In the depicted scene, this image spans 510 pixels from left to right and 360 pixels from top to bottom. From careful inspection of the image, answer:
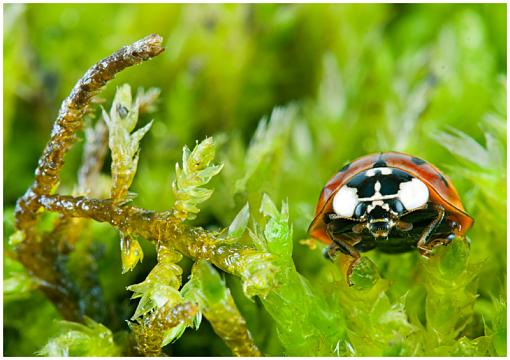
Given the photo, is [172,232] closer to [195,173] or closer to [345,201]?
[195,173]

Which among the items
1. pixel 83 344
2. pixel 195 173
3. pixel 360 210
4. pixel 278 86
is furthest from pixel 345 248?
pixel 278 86

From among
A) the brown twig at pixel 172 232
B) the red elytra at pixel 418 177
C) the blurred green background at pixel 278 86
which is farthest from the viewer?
the blurred green background at pixel 278 86

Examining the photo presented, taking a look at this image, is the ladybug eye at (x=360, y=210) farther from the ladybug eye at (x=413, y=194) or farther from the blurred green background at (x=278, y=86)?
the blurred green background at (x=278, y=86)

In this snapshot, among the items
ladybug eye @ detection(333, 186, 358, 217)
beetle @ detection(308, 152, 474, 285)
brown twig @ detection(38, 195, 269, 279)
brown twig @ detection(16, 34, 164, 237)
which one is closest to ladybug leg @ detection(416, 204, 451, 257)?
beetle @ detection(308, 152, 474, 285)

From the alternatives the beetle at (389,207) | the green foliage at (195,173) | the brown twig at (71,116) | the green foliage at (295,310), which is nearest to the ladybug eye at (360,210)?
the beetle at (389,207)

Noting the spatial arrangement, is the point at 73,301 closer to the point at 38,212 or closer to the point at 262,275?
the point at 38,212

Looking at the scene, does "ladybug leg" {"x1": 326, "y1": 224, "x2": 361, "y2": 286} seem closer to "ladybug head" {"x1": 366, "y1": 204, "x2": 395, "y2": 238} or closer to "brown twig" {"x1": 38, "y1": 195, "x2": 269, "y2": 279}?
"ladybug head" {"x1": 366, "y1": 204, "x2": 395, "y2": 238}


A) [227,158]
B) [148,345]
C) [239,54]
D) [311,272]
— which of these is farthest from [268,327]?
[239,54]

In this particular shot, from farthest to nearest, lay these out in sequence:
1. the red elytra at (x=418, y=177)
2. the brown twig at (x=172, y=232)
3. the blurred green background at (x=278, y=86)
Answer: the blurred green background at (x=278, y=86) < the red elytra at (x=418, y=177) < the brown twig at (x=172, y=232)
